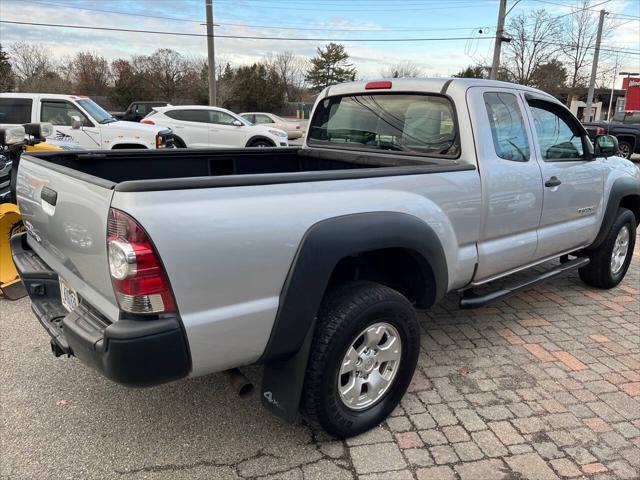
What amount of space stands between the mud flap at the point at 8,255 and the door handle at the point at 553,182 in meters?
4.48

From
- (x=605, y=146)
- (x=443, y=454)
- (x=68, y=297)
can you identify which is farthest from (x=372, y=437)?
(x=605, y=146)

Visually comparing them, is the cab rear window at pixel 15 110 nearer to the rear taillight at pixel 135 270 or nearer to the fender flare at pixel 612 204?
the rear taillight at pixel 135 270

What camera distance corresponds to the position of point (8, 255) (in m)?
4.64

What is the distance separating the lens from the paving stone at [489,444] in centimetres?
264

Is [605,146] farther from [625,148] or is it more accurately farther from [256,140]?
[625,148]

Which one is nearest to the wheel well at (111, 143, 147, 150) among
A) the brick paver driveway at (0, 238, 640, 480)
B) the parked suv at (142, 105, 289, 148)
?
the parked suv at (142, 105, 289, 148)

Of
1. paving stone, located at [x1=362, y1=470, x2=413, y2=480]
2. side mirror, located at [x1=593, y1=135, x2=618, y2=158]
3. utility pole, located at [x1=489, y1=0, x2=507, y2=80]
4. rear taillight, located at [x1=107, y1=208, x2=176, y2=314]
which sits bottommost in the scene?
paving stone, located at [x1=362, y1=470, x2=413, y2=480]

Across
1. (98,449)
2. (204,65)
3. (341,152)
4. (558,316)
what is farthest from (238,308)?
(204,65)

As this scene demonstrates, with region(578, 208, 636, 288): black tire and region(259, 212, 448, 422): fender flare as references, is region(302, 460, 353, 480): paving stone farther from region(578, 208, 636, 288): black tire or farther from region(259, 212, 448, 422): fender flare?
region(578, 208, 636, 288): black tire

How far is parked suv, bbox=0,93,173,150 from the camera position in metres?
10.1

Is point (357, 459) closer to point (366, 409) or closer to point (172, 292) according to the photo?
point (366, 409)

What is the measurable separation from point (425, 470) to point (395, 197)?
1381 mm

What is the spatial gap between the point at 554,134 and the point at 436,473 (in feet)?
9.54

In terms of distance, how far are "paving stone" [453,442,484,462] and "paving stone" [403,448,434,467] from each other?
0.54ft
